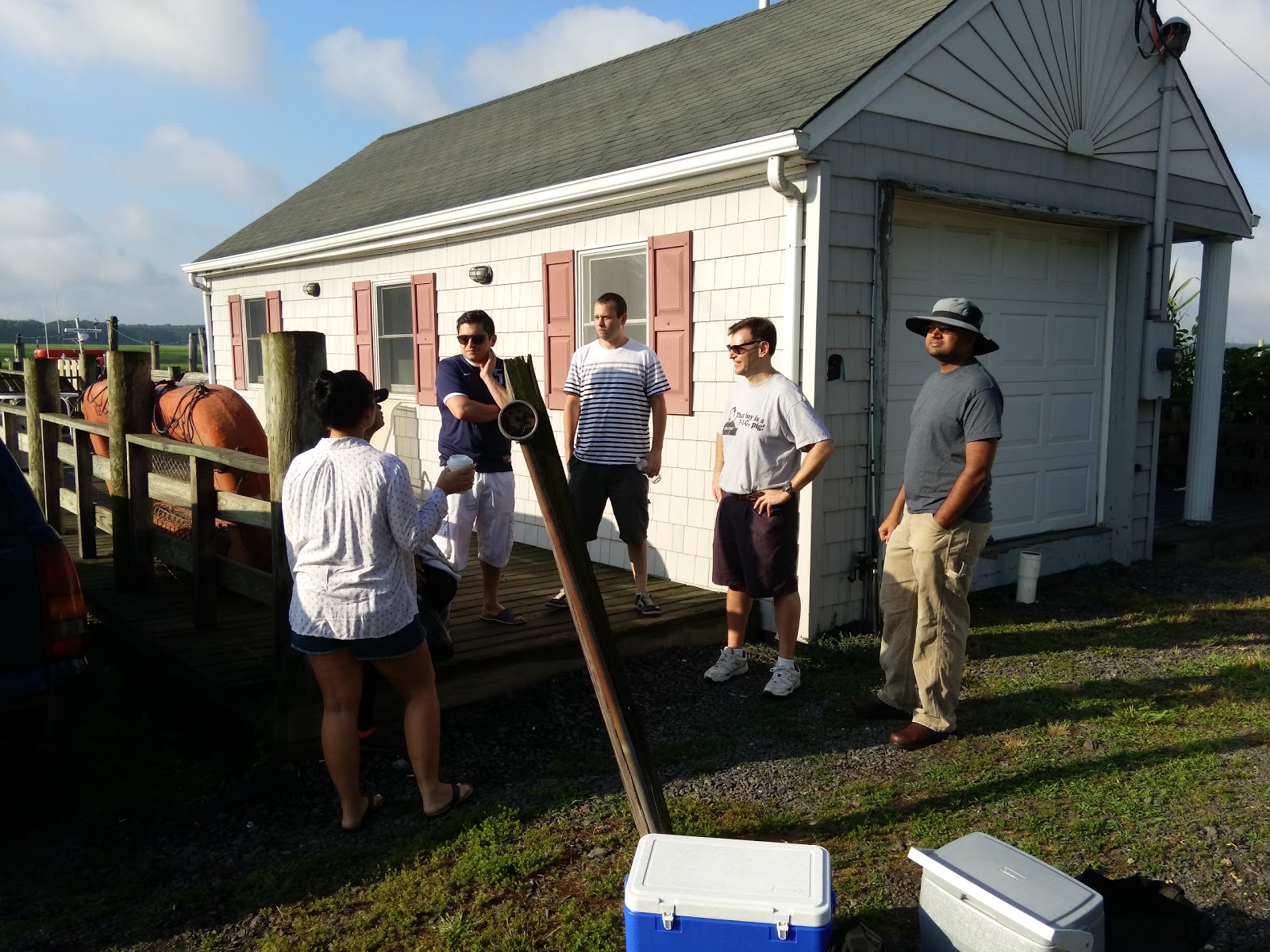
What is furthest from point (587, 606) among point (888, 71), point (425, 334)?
point (425, 334)

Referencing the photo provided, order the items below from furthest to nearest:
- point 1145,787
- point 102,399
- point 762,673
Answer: point 102,399
point 762,673
point 1145,787

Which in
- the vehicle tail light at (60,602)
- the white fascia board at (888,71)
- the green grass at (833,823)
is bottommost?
the green grass at (833,823)

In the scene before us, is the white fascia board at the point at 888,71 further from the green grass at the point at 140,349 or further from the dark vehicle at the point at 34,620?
the green grass at the point at 140,349

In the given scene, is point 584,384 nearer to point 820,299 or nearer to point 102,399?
point 820,299

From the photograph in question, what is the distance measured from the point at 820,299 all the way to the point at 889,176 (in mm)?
966

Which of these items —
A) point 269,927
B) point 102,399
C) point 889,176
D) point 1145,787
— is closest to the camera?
point 269,927

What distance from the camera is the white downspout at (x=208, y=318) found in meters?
12.5

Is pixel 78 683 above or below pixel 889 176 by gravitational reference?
below

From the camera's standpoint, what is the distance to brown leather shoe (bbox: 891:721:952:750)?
429 centimetres

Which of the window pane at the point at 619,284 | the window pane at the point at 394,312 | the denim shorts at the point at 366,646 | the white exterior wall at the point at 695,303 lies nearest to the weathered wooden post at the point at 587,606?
the denim shorts at the point at 366,646

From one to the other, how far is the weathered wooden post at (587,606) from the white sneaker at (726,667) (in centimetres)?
202

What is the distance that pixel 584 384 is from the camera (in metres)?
5.38

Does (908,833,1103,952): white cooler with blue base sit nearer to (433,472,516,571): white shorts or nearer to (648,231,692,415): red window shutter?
(433,472,516,571): white shorts

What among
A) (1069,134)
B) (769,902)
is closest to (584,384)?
(769,902)
